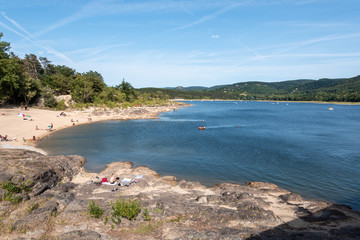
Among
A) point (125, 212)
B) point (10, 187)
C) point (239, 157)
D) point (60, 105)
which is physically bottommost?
point (239, 157)

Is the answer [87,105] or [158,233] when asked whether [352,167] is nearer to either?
[158,233]

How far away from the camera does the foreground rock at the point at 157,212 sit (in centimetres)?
1123

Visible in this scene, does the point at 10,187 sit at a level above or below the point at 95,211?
above

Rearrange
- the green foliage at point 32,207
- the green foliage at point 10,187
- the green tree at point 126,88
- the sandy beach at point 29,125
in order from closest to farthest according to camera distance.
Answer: the green foliage at point 32,207
the green foliage at point 10,187
the sandy beach at point 29,125
the green tree at point 126,88

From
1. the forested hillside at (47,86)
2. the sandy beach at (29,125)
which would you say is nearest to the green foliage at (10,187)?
the sandy beach at (29,125)

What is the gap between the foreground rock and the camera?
11.2 meters

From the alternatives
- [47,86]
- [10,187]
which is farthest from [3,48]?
[10,187]

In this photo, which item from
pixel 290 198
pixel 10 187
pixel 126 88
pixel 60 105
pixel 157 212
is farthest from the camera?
pixel 126 88

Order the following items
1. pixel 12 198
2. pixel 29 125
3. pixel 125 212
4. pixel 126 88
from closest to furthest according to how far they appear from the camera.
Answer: pixel 125 212 → pixel 12 198 → pixel 29 125 → pixel 126 88

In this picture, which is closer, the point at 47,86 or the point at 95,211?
the point at 95,211

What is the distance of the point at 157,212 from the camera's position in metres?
13.5

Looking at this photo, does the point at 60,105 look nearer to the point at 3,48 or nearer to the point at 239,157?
the point at 3,48

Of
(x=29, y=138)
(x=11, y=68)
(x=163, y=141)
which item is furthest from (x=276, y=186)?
(x=11, y=68)

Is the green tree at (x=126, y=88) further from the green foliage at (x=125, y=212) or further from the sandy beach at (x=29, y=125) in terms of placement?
the green foliage at (x=125, y=212)
